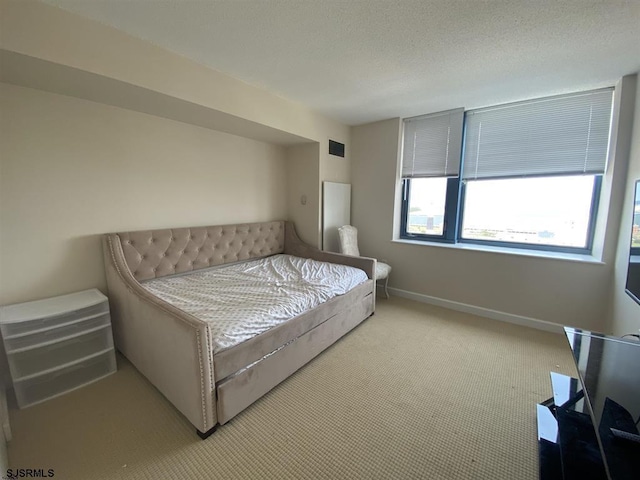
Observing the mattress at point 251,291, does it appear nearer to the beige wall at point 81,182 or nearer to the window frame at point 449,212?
the beige wall at point 81,182

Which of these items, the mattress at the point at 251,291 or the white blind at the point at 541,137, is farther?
the white blind at the point at 541,137

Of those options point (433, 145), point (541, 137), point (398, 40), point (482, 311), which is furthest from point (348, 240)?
point (541, 137)

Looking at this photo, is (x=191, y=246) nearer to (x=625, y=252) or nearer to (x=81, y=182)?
(x=81, y=182)

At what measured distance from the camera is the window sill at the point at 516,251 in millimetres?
2517

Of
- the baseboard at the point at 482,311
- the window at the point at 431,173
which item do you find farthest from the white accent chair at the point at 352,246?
the window at the point at 431,173

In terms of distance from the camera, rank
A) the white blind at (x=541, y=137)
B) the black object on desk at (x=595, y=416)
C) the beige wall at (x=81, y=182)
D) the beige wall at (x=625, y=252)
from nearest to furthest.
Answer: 1. the black object on desk at (x=595, y=416)
2. the beige wall at (x=81, y=182)
3. the beige wall at (x=625, y=252)
4. the white blind at (x=541, y=137)

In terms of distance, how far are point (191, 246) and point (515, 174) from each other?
3534 millimetres

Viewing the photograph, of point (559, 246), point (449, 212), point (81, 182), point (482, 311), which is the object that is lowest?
point (482, 311)

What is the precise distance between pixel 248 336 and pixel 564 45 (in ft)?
9.46

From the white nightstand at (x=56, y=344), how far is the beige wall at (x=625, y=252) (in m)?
3.88

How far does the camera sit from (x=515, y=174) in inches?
114

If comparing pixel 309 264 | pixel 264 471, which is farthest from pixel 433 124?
pixel 264 471

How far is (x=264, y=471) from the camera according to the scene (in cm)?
129

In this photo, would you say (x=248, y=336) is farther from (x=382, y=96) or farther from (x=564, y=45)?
(x=564, y=45)
